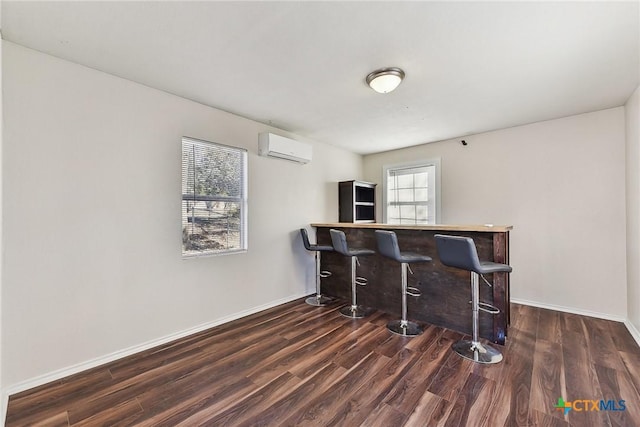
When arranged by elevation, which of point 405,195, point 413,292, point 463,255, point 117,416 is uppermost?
point 405,195

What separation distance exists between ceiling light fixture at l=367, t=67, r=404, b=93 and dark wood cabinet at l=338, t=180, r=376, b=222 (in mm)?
2360

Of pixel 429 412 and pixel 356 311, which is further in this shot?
pixel 356 311

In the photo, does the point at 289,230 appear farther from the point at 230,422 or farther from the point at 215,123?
the point at 230,422

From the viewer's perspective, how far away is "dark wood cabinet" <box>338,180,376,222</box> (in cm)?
469

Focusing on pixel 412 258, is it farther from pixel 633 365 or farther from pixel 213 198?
pixel 213 198

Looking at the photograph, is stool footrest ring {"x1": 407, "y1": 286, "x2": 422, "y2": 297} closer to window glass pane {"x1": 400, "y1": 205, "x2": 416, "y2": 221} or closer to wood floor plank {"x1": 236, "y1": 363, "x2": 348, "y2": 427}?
wood floor plank {"x1": 236, "y1": 363, "x2": 348, "y2": 427}

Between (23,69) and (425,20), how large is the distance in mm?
2776

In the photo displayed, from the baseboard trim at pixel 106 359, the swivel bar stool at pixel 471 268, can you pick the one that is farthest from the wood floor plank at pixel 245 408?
the swivel bar stool at pixel 471 268

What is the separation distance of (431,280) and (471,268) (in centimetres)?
A: 82

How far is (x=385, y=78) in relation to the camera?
7.50 feet

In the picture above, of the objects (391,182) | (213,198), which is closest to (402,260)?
(213,198)

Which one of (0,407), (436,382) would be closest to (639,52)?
(436,382)

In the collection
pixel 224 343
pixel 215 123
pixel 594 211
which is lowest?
pixel 224 343

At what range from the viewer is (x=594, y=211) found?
3195 millimetres
